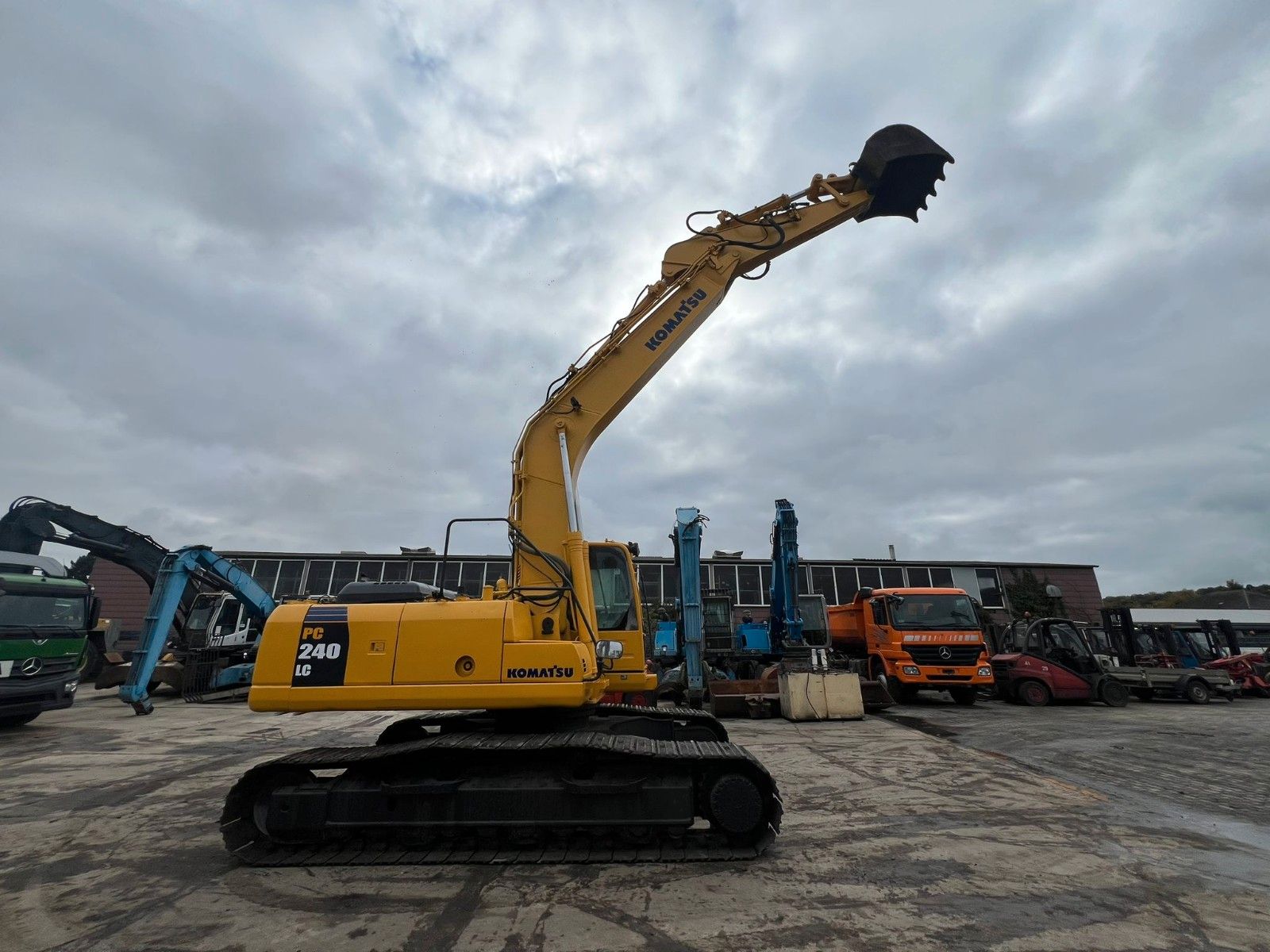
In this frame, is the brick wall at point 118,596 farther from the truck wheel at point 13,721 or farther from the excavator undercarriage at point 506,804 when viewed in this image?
the excavator undercarriage at point 506,804

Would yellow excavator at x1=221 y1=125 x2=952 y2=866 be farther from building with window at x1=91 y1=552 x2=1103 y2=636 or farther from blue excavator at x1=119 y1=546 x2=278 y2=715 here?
building with window at x1=91 y1=552 x2=1103 y2=636

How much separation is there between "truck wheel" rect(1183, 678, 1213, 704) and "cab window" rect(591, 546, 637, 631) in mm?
15964

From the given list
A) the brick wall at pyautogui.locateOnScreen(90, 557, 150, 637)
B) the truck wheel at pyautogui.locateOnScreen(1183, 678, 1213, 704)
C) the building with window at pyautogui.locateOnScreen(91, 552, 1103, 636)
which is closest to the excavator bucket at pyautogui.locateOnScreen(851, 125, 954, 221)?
the truck wheel at pyautogui.locateOnScreen(1183, 678, 1213, 704)

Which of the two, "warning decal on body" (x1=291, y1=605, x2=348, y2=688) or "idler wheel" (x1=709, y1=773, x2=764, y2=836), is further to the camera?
"warning decal on body" (x1=291, y1=605, x2=348, y2=688)

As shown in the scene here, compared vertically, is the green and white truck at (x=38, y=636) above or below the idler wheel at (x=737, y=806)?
above

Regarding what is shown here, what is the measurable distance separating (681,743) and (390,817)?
2194 mm

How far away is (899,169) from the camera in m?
7.14

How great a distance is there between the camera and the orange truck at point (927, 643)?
12641 mm

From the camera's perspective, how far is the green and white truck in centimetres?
974

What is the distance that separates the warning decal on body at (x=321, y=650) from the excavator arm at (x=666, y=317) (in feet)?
4.86

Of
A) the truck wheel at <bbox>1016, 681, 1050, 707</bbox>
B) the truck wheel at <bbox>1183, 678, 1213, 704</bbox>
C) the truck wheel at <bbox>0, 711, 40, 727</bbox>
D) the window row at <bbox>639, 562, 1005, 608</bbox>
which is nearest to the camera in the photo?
the truck wheel at <bbox>0, 711, 40, 727</bbox>

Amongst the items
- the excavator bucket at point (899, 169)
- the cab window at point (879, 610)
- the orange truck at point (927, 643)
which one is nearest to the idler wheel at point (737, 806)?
the excavator bucket at point (899, 169)

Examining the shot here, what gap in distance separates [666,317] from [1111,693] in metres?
14.0

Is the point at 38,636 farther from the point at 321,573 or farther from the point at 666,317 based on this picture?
the point at 321,573
